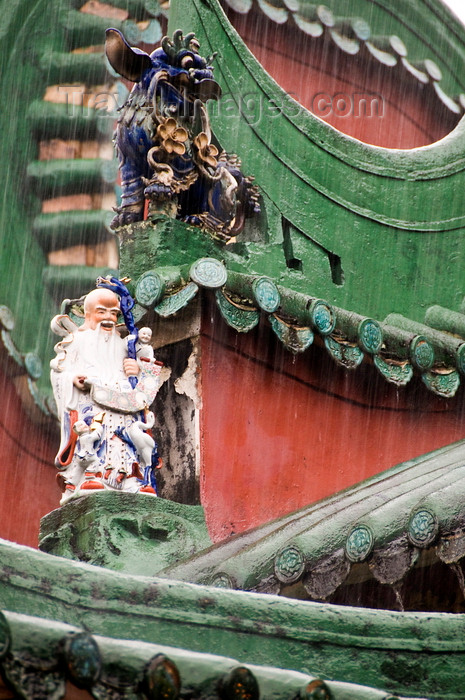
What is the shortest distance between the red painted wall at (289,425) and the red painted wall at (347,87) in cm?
273

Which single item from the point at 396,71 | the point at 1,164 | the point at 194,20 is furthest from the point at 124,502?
the point at 396,71

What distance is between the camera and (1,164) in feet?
34.6

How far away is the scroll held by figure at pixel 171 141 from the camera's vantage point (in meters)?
8.26

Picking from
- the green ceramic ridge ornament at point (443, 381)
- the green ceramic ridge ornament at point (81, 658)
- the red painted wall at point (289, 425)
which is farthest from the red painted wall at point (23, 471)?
the green ceramic ridge ornament at point (81, 658)

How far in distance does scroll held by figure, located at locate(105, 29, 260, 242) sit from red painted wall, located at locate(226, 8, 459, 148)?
74.9 inches

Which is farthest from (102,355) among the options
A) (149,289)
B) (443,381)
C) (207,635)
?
(207,635)

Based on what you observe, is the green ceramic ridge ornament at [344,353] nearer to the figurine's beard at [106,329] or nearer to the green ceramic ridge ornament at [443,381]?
the green ceramic ridge ornament at [443,381]

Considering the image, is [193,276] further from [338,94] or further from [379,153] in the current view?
[338,94]

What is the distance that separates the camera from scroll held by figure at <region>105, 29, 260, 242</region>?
27.1 ft

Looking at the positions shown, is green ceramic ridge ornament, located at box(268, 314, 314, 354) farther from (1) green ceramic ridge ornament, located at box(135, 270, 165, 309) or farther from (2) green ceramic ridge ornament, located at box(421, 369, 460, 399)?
(2) green ceramic ridge ornament, located at box(421, 369, 460, 399)

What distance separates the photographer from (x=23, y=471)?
9.90 meters

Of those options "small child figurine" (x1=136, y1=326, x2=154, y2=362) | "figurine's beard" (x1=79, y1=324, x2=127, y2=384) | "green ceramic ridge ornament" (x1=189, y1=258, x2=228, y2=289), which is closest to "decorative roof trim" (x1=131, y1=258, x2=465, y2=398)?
"green ceramic ridge ornament" (x1=189, y1=258, x2=228, y2=289)

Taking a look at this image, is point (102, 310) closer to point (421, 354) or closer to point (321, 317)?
point (321, 317)

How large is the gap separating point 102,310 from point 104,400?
1.66ft
